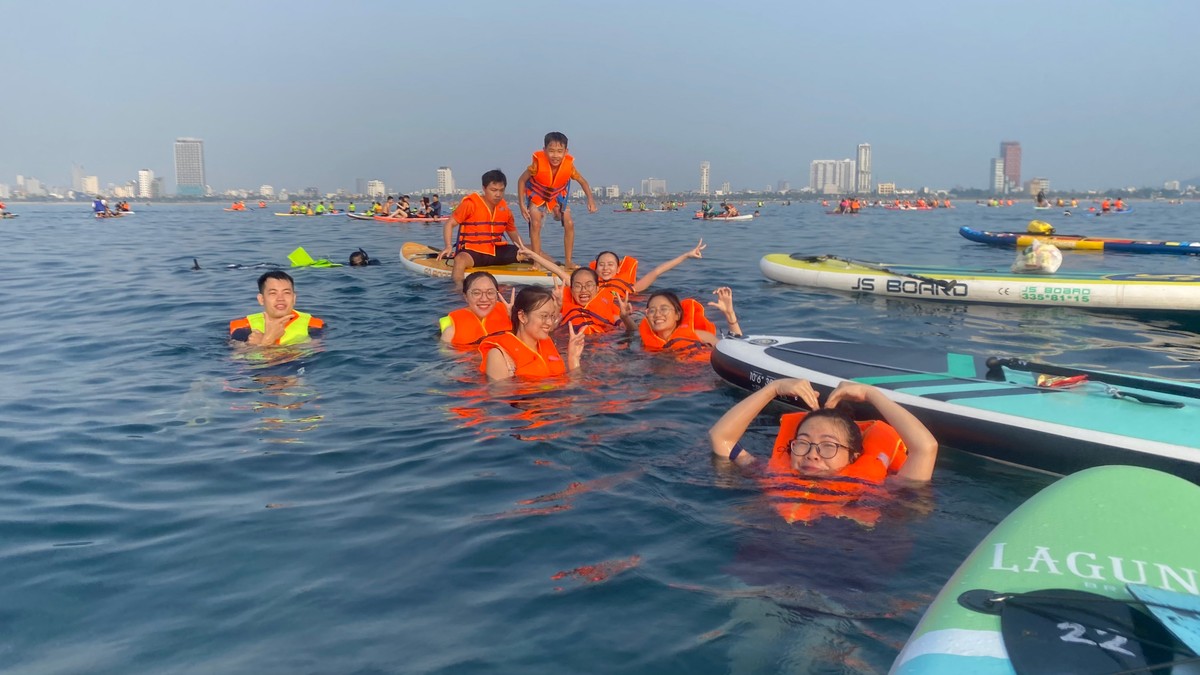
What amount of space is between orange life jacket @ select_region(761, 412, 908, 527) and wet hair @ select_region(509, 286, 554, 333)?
2559 mm

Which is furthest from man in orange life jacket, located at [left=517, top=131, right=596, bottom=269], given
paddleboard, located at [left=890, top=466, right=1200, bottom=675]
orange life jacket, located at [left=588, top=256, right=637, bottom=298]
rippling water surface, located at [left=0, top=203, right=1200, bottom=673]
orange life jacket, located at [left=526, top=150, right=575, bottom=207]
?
paddleboard, located at [left=890, top=466, right=1200, bottom=675]

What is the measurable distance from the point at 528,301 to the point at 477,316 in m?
1.66

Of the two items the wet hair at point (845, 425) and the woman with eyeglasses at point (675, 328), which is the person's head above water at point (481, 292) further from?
the wet hair at point (845, 425)

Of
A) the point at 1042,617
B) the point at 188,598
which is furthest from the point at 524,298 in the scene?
the point at 1042,617

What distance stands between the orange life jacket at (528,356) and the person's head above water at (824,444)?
9.54 ft

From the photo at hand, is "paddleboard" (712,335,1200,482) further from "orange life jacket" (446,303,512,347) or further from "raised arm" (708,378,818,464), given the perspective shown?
"orange life jacket" (446,303,512,347)

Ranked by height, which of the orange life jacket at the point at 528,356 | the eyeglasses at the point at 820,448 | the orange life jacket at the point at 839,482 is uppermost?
the orange life jacket at the point at 528,356

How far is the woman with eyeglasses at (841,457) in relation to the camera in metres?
4.14

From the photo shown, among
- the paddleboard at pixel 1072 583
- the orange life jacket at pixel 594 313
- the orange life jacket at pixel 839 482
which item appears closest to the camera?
the paddleboard at pixel 1072 583

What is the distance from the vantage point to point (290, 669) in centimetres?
286

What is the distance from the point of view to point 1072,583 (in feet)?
8.03

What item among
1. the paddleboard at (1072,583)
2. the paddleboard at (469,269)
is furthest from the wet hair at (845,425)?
the paddleboard at (469,269)

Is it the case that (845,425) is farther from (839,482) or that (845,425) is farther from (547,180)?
(547,180)

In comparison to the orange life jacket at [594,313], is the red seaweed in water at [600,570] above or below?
below
